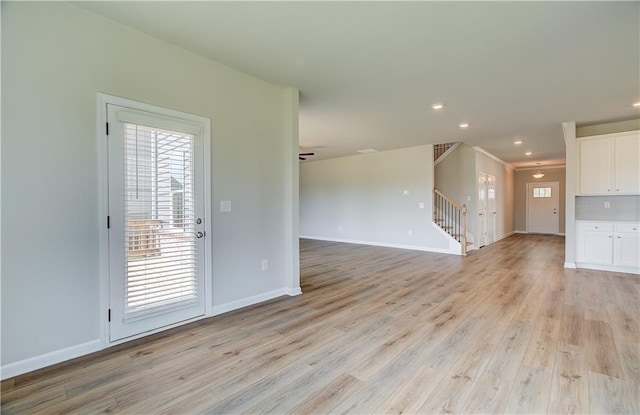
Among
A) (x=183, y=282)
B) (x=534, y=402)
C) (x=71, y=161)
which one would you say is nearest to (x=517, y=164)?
(x=534, y=402)

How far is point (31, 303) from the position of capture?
215cm

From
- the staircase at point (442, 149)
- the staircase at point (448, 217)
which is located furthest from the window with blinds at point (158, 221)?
the staircase at point (442, 149)

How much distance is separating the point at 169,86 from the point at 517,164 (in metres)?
12.1

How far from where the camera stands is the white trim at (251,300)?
3287 mm

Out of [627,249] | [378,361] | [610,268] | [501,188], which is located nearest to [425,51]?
[378,361]

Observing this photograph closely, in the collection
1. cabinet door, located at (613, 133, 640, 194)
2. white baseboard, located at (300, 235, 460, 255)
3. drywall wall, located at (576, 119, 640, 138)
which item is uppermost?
drywall wall, located at (576, 119, 640, 138)

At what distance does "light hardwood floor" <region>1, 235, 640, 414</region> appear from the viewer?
183 cm

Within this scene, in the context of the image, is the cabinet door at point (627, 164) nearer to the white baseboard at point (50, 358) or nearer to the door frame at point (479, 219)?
the door frame at point (479, 219)

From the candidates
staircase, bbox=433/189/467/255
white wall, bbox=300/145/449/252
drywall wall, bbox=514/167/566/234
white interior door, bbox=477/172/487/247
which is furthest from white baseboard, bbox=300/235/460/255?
drywall wall, bbox=514/167/566/234

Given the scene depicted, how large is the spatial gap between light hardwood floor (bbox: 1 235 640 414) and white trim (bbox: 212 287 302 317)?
0.11 metres

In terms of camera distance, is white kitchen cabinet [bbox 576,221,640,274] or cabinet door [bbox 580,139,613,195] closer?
white kitchen cabinet [bbox 576,221,640,274]

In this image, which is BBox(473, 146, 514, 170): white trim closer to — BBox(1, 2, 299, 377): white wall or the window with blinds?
BBox(1, 2, 299, 377): white wall

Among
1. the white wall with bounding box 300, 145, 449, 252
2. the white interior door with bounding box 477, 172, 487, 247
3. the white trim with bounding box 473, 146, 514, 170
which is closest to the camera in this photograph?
the white wall with bounding box 300, 145, 449, 252

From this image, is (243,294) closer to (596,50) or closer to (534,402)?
(534,402)
